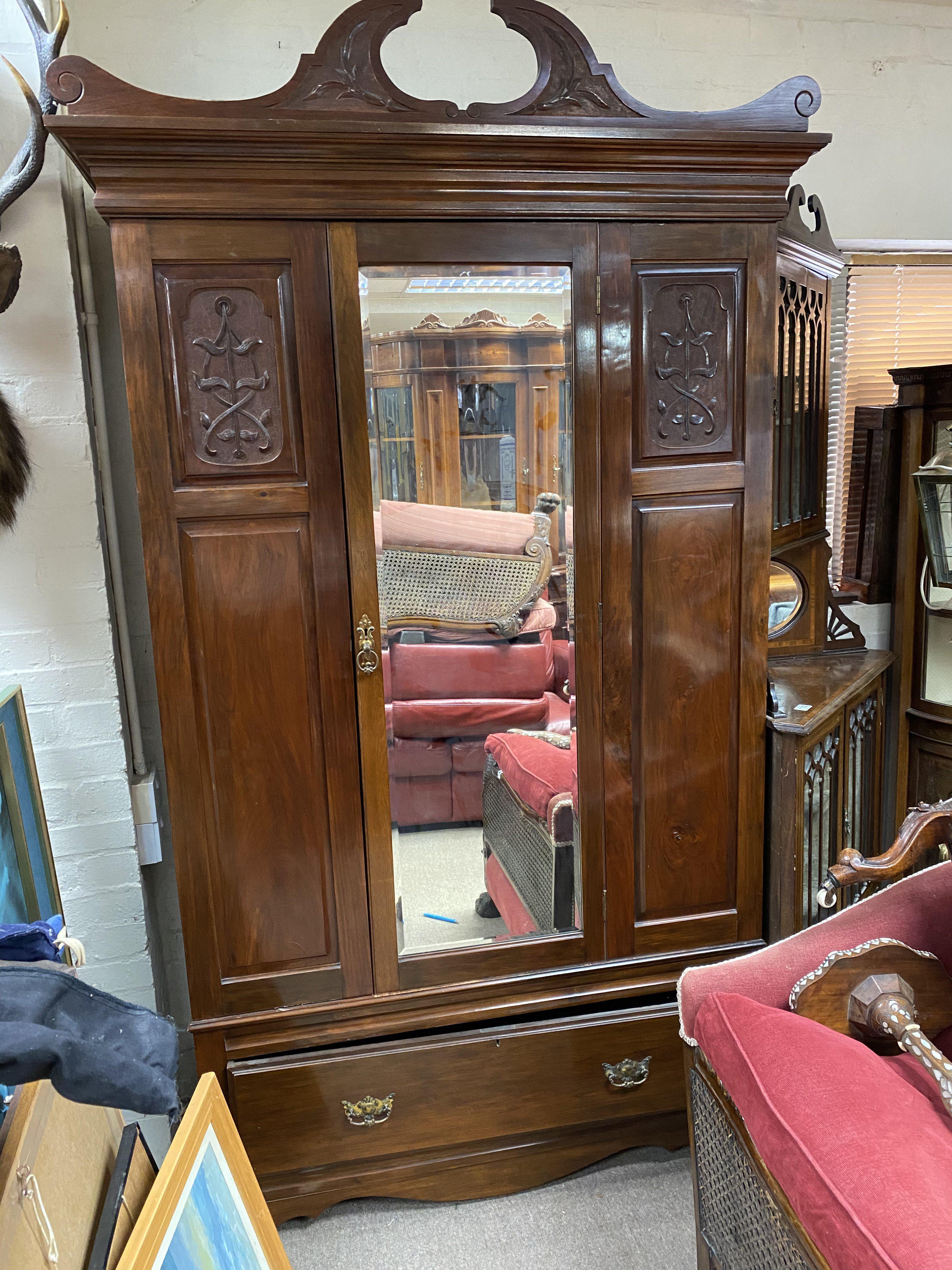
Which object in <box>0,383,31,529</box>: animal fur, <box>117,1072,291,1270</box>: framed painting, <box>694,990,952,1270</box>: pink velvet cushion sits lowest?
<box>117,1072,291,1270</box>: framed painting

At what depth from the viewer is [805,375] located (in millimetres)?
2342

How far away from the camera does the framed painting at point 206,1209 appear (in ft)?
3.92

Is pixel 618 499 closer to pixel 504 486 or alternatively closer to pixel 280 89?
pixel 504 486

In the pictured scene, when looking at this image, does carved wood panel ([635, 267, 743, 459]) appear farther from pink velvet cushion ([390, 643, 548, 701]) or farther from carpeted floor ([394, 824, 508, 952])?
carpeted floor ([394, 824, 508, 952])

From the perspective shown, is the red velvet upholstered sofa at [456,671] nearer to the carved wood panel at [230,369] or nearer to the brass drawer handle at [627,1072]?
the carved wood panel at [230,369]

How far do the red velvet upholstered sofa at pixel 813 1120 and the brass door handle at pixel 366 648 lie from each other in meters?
0.79

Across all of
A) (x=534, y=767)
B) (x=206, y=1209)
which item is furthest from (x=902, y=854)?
(x=206, y=1209)

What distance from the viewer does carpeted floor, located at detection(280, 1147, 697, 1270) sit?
1916 mm

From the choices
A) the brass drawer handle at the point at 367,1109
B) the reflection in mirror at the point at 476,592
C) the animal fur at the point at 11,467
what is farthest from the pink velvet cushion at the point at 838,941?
the animal fur at the point at 11,467

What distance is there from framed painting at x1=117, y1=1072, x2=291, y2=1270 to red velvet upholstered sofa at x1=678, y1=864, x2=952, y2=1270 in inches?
28.8

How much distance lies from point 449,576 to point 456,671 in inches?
7.5

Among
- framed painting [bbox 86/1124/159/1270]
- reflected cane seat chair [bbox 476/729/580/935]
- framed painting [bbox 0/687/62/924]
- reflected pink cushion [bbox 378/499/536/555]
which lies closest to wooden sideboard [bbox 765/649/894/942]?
reflected cane seat chair [bbox 476/729/580/935]

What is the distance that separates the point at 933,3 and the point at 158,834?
2962 millimetres

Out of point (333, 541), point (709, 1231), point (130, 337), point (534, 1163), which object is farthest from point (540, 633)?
point (534, 1163)
